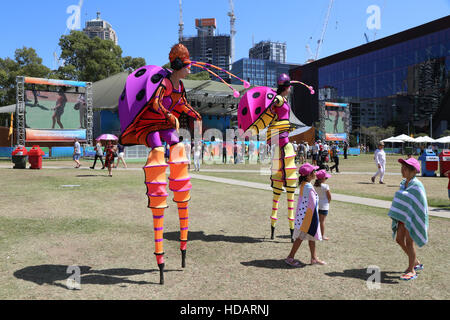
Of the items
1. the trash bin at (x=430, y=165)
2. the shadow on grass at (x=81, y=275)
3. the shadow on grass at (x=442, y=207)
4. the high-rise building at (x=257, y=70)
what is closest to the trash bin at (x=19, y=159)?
the shadow on grass at (x=81, y=275)

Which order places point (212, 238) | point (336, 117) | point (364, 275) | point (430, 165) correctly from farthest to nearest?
point (336, 117)
point (430, 165)
point (212, 238)
point (364, 275)

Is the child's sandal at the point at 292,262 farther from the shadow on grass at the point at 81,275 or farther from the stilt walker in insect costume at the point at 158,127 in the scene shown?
the shadow on grass at the point at 81,275

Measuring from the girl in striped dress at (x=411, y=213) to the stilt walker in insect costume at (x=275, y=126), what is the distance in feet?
6.29

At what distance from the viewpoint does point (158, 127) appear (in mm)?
4223

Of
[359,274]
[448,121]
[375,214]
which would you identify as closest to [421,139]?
[448,121]

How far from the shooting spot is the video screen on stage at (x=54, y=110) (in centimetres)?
3069

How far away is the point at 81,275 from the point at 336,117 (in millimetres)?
53153

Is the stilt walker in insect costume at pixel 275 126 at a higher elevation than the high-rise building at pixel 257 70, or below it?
below

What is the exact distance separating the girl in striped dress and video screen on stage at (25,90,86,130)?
107 ft

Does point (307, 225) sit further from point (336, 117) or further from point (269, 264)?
point (336, 117)

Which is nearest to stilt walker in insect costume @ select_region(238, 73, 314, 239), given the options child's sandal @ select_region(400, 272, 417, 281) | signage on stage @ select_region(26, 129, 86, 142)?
child's sandal @ select_region(400, 272, 417, 281)

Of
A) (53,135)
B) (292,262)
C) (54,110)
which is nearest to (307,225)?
(292,262)

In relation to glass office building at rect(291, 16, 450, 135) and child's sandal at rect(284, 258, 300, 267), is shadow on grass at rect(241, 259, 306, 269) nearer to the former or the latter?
child's sandal at rect(284, 258, 300, 267)

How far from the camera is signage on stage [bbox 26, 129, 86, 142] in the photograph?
30.5 metres
